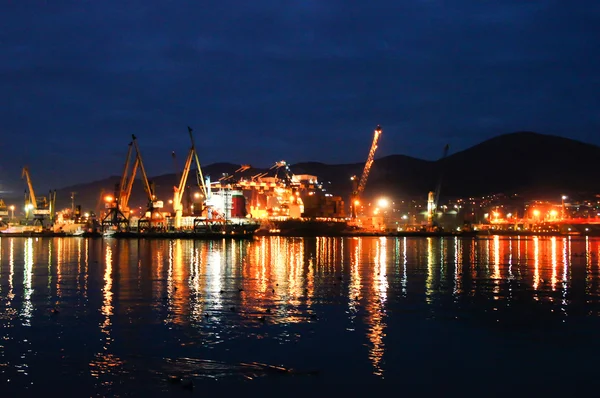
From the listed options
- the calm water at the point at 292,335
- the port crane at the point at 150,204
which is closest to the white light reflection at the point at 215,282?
the calm water at the point at 292,335

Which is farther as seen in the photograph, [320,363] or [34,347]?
[34,347]

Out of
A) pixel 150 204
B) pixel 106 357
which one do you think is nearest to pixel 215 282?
pixel 106 357

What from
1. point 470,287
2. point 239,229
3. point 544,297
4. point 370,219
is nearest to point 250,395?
point 544,297

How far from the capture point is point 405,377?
42.5ft

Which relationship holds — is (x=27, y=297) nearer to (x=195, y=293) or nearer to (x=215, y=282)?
(x=195, y=293)

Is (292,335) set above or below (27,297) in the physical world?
below

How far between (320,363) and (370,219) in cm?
14883

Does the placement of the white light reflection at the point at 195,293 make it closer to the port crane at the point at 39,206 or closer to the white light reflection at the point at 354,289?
the white light reflection at the point at 354,289

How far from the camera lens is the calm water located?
1268cm

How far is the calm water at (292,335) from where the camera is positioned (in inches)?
499

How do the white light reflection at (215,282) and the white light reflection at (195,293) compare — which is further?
the white light reflection at (215,282)

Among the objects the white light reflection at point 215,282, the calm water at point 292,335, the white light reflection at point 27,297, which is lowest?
the calm water at point 292,335

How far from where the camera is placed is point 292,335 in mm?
16484

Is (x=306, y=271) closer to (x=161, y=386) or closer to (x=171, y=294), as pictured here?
(x=171, y=294)
